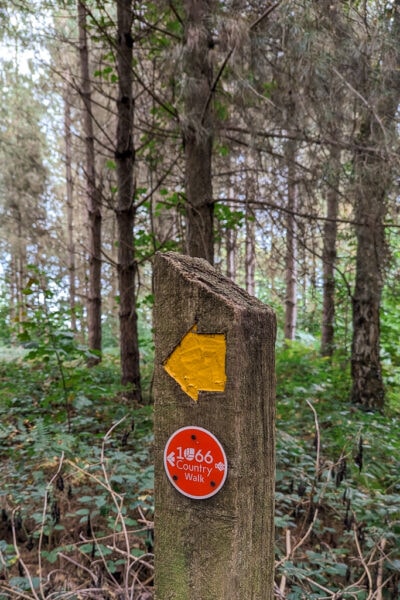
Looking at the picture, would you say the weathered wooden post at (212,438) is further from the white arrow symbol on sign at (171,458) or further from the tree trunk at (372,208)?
the tree trunk at (372,208)

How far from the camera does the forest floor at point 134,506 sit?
203 centimetres

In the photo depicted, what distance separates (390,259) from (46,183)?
16.0m

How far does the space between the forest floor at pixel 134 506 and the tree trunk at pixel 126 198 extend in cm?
78

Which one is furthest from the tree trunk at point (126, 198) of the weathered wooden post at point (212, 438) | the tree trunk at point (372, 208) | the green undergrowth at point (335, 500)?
the weathered wooden post at point (212, 438)

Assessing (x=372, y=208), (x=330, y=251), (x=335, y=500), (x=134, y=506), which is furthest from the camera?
(x=330, y=251)

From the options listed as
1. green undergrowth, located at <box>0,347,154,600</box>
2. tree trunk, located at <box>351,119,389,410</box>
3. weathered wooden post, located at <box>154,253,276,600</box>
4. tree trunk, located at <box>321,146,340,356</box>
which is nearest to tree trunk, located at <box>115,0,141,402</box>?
green undergrowth, located at <box>0,347,154,600</box>

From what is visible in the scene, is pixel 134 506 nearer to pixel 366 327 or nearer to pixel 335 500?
pixel 335 500

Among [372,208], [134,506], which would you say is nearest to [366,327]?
[372,208]

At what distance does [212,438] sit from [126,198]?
4840mm

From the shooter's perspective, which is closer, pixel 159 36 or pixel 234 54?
pixel 234 54

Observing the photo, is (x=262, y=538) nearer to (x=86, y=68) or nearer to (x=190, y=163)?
(x=190, y=163)

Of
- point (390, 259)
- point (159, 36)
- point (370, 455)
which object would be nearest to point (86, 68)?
point (159, 36)

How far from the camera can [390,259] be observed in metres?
4.98

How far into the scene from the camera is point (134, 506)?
2.48m
